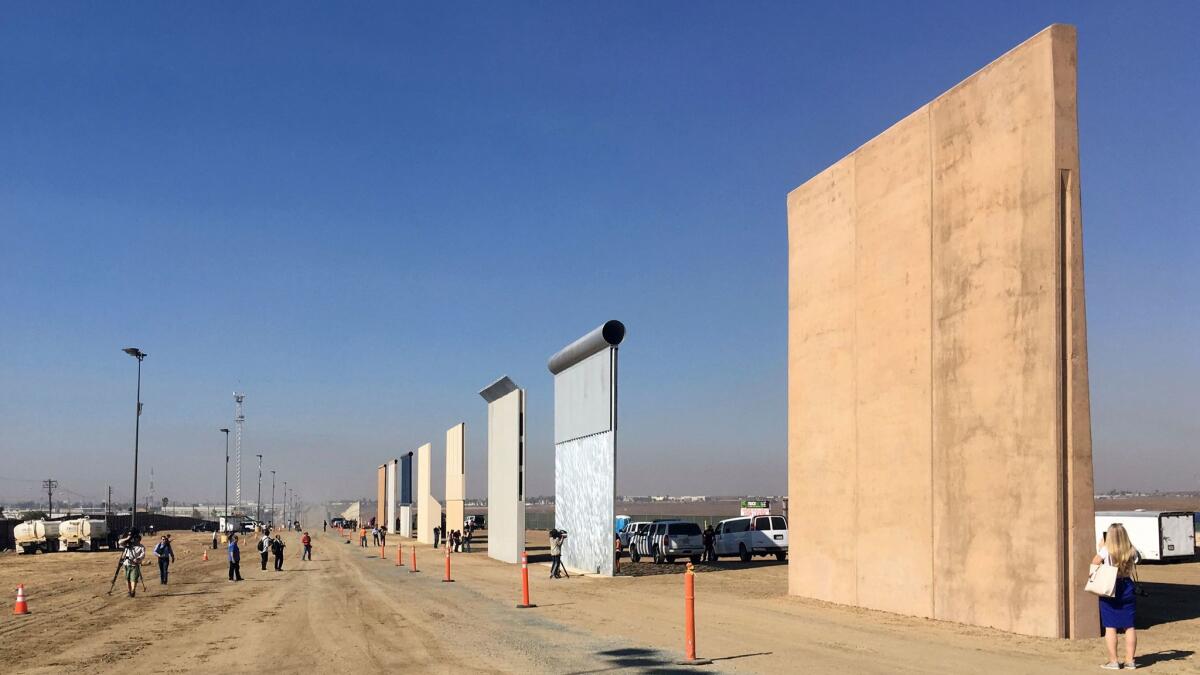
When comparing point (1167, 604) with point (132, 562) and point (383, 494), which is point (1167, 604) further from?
point (383, 494)

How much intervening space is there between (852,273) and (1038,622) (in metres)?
8.79

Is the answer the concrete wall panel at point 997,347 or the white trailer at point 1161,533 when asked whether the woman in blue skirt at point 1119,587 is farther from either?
the white trailer at point 1161,533

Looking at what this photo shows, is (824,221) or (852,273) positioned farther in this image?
(824,221)

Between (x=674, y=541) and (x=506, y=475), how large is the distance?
9306 millimetres

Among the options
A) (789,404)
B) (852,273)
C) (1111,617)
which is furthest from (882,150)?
(1111,617)

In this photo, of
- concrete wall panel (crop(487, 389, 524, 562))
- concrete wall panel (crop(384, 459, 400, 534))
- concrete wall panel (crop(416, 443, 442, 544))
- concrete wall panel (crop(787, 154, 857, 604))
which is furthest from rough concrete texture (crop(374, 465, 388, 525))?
concrete wall panel (crop(787, 154, 857, 604))

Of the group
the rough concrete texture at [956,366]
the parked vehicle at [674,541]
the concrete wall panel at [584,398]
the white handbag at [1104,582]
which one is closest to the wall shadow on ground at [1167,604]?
the rough concrete texture at [956,366]

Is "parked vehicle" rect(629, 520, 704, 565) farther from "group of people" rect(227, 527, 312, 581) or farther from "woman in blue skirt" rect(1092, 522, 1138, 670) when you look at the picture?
"woman in blue skirt" rect(1092, 522, 1138, 670)

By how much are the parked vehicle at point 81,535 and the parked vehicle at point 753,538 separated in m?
49.5

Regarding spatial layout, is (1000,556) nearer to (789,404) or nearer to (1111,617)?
(1111,617)

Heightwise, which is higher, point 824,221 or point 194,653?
point 824,221

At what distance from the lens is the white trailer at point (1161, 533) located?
1389 inches

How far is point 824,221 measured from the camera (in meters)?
23.3

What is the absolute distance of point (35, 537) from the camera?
226 feet
